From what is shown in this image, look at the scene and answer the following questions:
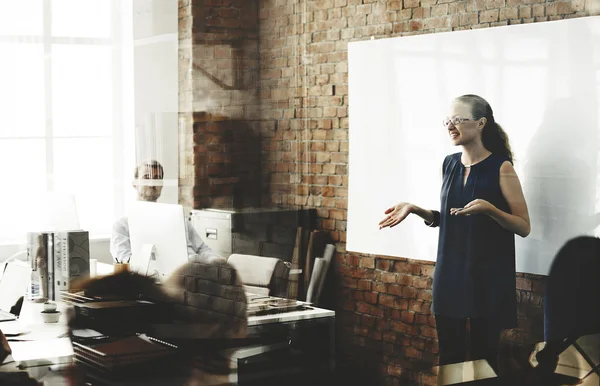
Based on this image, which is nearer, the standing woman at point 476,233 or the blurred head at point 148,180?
the blurred head at point 148,180

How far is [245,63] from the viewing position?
3.86m

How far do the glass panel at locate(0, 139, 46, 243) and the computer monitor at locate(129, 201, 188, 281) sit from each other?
0.42 m

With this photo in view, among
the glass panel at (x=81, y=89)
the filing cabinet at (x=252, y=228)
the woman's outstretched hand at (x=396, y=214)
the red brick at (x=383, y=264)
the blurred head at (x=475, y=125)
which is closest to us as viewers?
the glass panel at (x=81, y=89)

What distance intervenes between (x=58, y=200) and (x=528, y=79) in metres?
2.08

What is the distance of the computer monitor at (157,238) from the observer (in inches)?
131

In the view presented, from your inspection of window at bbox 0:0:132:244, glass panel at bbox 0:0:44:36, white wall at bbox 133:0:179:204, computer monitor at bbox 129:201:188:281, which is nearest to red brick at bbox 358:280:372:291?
computer monitor at bbox 129:201:188:281

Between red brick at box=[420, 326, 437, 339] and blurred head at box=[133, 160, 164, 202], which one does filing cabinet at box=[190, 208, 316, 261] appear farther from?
red brick at box=[420, 326, 437, 339]

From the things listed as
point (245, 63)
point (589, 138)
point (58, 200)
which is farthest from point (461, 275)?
point (58, 200)

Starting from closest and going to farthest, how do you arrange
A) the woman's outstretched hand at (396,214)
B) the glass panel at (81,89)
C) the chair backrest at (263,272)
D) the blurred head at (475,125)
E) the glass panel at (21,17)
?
the glass panel at (21,17) < the glass panel at (81,89) < the blurred head at (475,125) < the chair backrest at (263,272) < the woman's outstretched hand at (396,214)

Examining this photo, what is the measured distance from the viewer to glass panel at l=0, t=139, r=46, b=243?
10.1 ft

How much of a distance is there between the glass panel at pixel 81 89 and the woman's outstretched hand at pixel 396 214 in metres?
1.53

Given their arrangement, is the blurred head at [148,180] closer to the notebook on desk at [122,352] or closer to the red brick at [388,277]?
the notebook on desk at [122,352]

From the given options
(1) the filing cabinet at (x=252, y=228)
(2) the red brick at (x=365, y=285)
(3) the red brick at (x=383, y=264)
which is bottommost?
(2) the red brick at (x=365, y=285)

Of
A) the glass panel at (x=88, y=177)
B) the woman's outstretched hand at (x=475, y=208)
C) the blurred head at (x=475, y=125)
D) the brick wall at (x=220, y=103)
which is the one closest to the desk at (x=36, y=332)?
the glass panel at (x=88, y=177)
